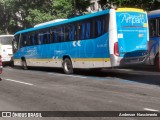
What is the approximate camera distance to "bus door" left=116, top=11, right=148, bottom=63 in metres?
15.2

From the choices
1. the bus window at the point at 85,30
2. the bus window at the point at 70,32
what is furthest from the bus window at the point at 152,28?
the bus window at the point at 70,32

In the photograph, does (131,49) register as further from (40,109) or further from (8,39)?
(8,39)

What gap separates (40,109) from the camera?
28.9ft

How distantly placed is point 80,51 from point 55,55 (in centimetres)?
284

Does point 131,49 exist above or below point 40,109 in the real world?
above

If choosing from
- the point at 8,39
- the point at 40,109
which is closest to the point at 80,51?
the point at 40,109

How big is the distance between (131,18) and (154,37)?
2.58m

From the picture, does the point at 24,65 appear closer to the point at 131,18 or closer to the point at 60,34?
the point at 60,34

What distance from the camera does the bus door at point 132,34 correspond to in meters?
15.2

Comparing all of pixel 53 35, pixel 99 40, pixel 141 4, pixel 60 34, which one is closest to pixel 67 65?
pixel 60 34

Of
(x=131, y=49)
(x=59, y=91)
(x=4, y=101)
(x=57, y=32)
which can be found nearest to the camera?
(x=4, y=101)

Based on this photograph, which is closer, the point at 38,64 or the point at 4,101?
the point at 4,101

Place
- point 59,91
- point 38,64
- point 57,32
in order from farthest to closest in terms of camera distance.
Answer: point 38,64 → point 57,32 → point 59,91

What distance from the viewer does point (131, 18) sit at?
15695 millimetres
